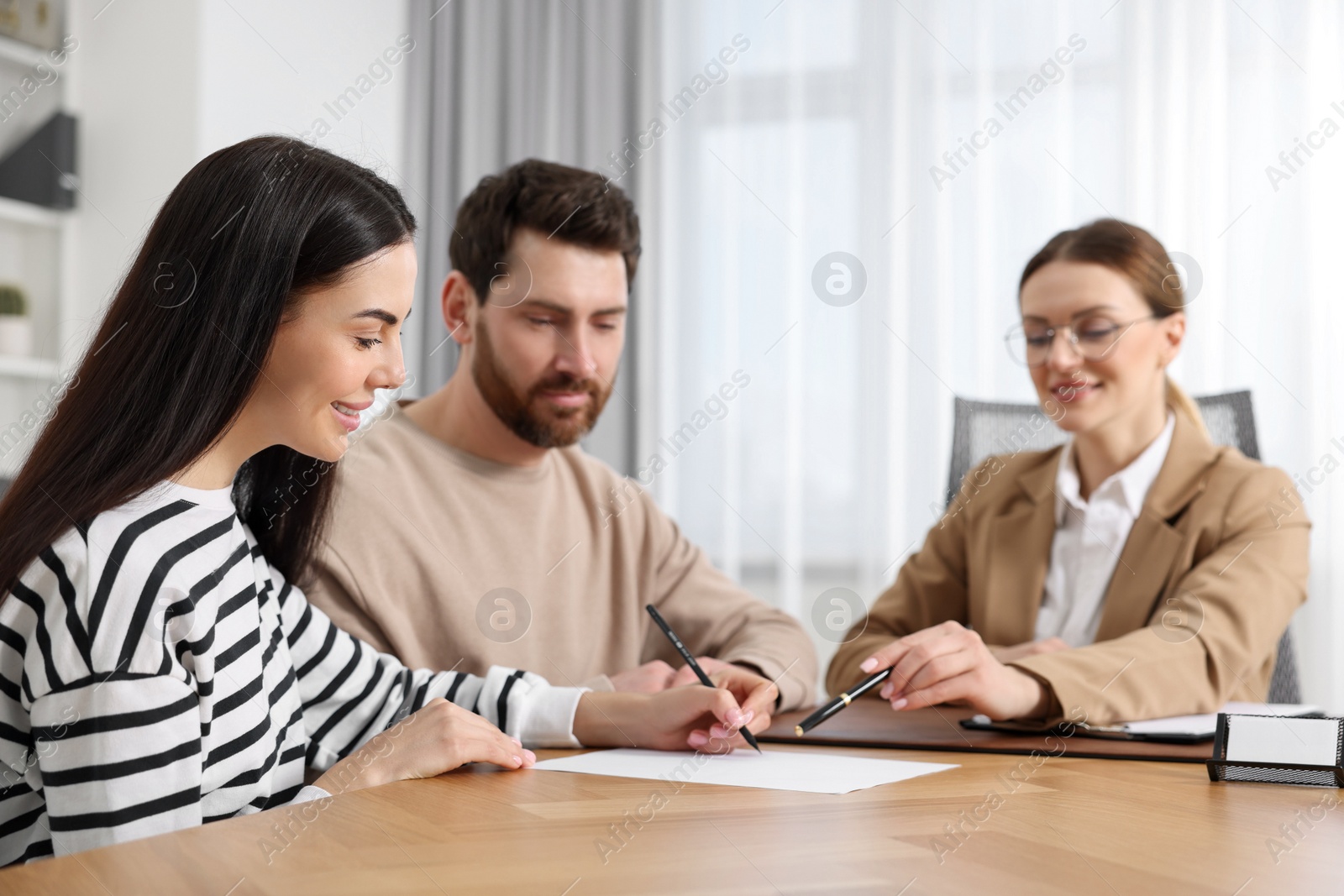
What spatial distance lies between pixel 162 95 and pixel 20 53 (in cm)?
37

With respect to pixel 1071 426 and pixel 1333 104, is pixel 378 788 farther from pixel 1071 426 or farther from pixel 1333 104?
pixel 1333 104

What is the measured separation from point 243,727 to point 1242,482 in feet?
4.52

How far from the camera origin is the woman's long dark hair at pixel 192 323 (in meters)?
0.81

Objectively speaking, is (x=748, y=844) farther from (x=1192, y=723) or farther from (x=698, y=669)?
(x=1192, y=723)

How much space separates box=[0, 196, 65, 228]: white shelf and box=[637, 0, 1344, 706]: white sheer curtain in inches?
60.5

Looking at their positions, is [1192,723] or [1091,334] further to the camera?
[1091,334]

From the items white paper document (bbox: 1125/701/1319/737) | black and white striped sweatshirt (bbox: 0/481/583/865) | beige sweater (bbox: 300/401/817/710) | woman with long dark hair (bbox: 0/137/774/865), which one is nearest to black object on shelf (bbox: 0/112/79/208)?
beige sweater (bbox: 300/401/817/710)

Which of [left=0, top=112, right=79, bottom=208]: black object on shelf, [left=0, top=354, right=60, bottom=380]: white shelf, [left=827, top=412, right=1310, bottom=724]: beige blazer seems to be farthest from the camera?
[left=0, top=112, right=79, bottom=208]: black object on shelf

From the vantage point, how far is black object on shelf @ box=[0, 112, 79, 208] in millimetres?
2887

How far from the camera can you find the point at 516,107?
3.68 m

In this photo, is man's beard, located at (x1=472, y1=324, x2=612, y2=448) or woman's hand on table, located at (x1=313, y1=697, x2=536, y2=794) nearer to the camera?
woman's hand on table, located at (x1=313, y1=697, x2=536, y2=794)

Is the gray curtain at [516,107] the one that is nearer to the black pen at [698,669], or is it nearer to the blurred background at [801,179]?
the blurred background at [801,179]

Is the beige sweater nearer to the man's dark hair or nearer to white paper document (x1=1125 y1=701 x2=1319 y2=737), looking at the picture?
the man's dark hair

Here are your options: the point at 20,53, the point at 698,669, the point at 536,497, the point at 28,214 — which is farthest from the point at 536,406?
the point at 20,53
